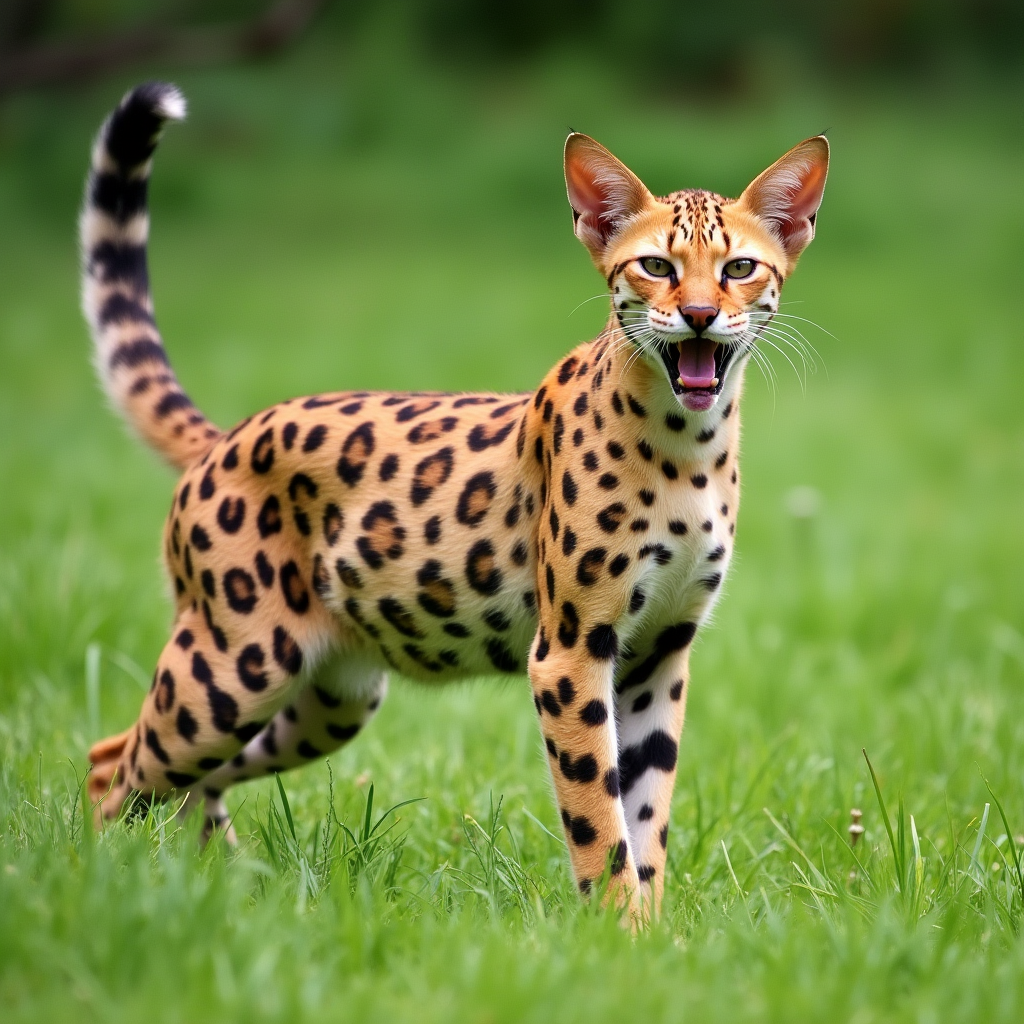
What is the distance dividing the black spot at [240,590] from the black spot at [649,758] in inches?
45.2

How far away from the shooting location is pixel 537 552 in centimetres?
386


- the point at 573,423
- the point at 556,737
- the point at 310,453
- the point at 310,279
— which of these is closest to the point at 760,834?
the point at 556,737

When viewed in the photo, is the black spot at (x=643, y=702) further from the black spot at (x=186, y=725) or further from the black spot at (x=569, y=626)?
the black spot at (x=186, y=725)

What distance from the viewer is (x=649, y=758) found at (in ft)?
13.1

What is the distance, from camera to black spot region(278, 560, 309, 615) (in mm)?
4156

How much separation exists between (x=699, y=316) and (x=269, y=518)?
1477 mm

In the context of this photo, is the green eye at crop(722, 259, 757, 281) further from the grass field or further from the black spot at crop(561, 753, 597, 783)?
the grass field

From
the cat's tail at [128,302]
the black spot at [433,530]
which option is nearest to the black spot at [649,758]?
the black spot at [433,530]

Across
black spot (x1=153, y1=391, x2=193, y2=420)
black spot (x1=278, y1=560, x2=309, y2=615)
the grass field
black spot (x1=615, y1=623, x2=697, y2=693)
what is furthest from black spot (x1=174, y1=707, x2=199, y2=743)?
black spot (x1=615, y1=623, x2=697, y2=693)

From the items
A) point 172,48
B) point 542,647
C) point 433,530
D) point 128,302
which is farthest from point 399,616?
point 172,48

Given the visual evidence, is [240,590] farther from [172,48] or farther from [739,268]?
[172,48]

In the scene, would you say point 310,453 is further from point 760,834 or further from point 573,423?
point 760,834

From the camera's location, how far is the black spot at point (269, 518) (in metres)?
4.16

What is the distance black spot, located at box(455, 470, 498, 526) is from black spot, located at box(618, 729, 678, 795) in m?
0.77
